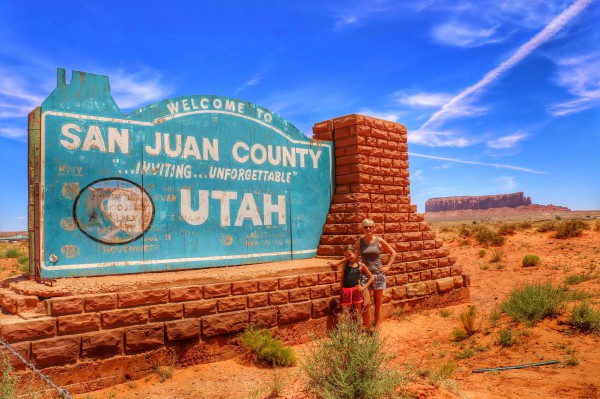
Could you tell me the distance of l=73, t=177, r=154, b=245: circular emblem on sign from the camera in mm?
6102

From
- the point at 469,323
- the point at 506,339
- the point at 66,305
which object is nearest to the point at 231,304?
the point at 66,305

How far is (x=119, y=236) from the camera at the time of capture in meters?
6.34

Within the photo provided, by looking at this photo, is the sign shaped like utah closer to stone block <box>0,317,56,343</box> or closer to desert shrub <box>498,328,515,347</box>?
stone block <box>0,317,56,343</box>

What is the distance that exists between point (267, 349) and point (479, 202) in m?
166

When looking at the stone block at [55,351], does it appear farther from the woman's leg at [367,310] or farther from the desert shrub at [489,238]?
the desert shrub at [489,238]

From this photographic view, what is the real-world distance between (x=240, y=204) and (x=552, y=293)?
239 inches

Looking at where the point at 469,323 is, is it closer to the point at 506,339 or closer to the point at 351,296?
the point at 506,339

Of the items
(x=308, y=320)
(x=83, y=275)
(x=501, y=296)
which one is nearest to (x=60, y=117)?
(x=83, y=275)

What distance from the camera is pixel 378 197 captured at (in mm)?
8805

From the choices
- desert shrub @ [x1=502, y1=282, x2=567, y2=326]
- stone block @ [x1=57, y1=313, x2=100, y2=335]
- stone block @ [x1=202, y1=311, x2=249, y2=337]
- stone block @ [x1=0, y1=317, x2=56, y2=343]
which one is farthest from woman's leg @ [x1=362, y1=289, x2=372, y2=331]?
stone block @ [x1=0, y1=317, x2=56, y2=343]

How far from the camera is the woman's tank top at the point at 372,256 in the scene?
6949mm

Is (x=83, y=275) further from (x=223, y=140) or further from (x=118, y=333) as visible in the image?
(x=223, y=140)

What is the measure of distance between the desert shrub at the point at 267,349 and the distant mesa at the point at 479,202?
529 feet

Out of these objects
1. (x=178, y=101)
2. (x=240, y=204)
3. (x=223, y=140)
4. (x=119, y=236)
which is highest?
(x=178, y=101)
